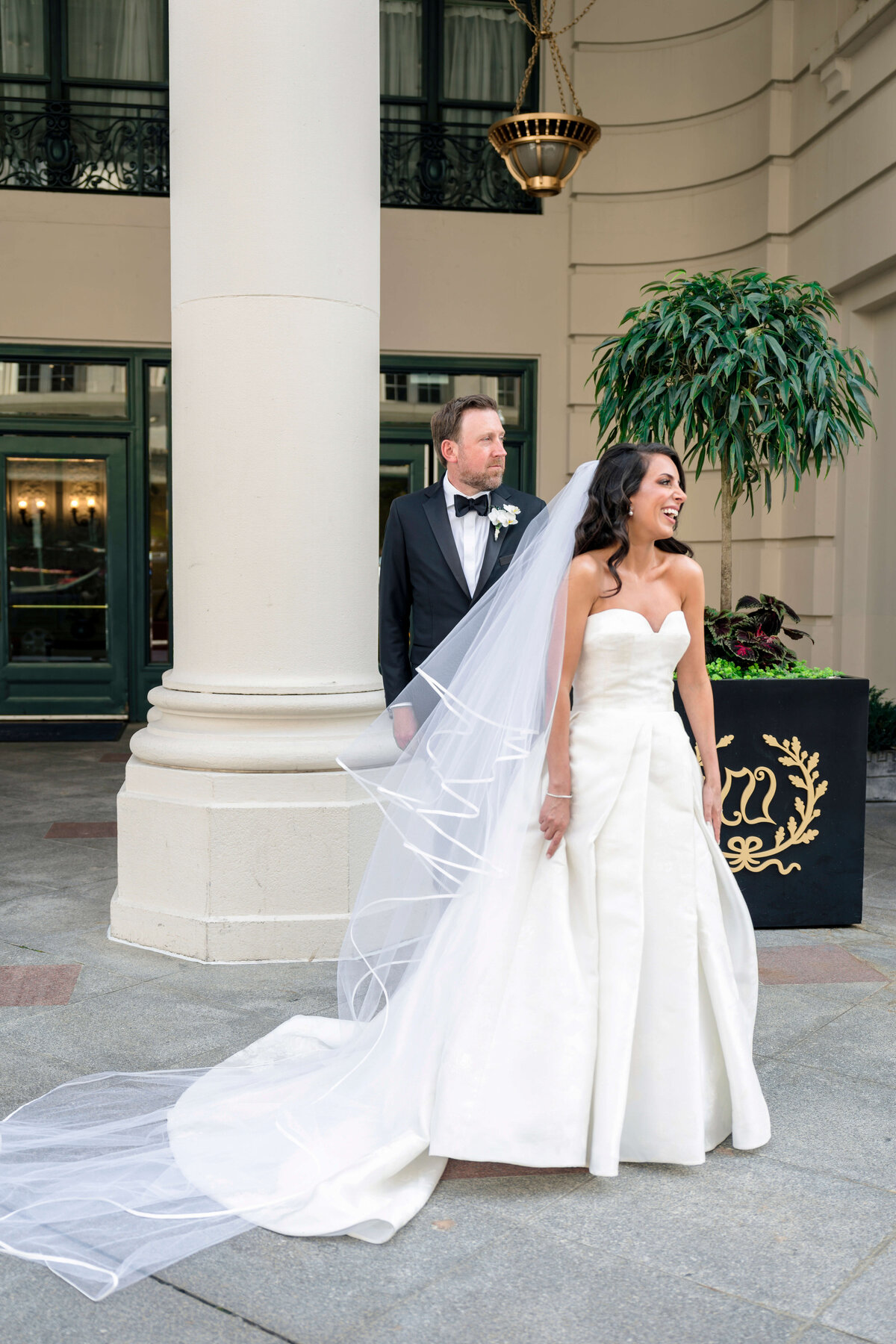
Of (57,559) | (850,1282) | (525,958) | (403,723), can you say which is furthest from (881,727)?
(57,559)

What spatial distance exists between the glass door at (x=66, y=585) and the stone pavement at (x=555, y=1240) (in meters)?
7.54

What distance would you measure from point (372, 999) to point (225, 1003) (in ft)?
3.20

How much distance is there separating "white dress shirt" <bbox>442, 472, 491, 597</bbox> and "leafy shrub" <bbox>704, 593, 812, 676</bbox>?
1.45 metres

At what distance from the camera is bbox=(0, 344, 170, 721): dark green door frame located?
1134cm

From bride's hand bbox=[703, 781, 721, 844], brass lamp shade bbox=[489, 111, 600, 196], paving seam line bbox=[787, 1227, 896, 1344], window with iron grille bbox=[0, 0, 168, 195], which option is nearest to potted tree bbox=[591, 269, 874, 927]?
bride's hand bbox=[703, 781, 721, 844]

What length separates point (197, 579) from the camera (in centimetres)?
507

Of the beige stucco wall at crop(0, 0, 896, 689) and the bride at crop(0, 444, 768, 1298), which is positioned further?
the beige stucco wall at crop(0, 0, 896, 689)

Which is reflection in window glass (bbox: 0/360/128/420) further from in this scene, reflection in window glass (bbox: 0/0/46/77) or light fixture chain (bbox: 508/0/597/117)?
light fixture chain (bbox: 508/0/597/117)

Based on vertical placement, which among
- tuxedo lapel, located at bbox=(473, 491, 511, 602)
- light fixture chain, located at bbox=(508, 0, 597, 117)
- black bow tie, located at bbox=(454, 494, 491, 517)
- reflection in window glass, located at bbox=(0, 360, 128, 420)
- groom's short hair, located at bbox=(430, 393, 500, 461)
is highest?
light fixture chain, located at bbox=(508, 0, 597, 117)

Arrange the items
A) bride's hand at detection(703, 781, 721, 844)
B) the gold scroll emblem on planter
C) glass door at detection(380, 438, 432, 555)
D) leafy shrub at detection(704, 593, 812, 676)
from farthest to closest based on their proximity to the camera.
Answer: glass door at detection(380, 438, 432, 555) < leafy shrub at detection(704, 593, 812, 676) < the gold scroll emblem on planter < bride's hand at detection(703, 781, 721, 844)

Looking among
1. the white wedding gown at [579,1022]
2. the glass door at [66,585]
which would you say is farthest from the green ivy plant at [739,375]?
the glass door at [66,585]

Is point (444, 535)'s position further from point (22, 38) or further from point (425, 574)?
point (22, 38)

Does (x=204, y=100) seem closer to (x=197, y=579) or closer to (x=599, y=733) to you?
(x=197, y=579)

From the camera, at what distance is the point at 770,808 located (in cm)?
529
